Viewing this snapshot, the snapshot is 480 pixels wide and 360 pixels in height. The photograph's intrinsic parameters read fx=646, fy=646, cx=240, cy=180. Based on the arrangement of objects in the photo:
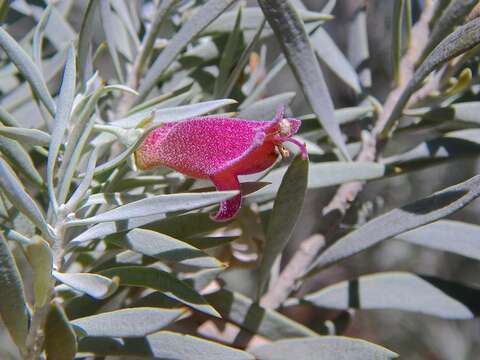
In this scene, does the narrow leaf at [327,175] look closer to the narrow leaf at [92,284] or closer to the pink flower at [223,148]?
the pink flower at [223,148]

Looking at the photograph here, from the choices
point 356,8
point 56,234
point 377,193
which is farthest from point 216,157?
point 377,193

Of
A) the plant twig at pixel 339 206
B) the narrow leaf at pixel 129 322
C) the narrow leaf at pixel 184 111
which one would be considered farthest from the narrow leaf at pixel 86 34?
the plant twig at pixel 339 206

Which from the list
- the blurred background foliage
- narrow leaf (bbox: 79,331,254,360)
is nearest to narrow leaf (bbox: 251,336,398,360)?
the blurred background foliage

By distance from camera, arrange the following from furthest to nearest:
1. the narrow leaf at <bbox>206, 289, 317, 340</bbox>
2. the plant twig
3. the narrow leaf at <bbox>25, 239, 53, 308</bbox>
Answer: the plant twig, the narrow leaf at <bbox>206, 289, 317, 340</bbox>, the narrow leaf at <bbox>25, 239, 53, 308</bbox>

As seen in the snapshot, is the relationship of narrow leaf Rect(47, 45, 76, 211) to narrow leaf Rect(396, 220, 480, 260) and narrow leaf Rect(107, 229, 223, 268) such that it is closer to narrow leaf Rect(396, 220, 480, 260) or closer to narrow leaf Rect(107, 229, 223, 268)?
narrow leaf Rect(107, 229, 223, 268)

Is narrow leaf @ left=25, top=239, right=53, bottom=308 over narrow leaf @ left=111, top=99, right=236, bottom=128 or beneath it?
beneath

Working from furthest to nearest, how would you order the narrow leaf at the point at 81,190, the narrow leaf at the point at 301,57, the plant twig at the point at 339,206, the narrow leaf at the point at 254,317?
1. the plant twig at the point at 339,206
2. the narrow leaf at the point at 254,317
3. the narrow leaf at the point at 301,57
4. the narrow leaf at the point at 81,190

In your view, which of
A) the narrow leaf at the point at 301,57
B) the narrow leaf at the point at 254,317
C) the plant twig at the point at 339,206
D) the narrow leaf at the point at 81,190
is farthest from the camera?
the plant twig at the point at 339,206

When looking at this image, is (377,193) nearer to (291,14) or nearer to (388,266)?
(388,266)
